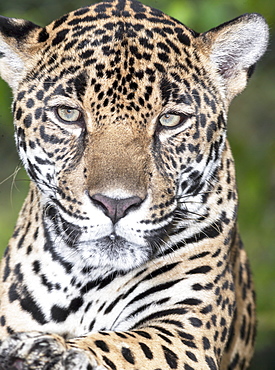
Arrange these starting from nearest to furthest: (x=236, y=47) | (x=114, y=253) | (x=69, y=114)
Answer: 1. (x=114, y=253)
2. (x=69, y=114)
3. (x=236, y=47)

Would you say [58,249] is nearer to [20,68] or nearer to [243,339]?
[20,68]

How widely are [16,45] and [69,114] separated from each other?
0.70 meters

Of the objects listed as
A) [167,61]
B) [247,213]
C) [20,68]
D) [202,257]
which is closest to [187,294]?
[202,257]

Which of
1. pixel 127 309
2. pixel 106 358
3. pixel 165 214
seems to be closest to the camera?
pixel 106 358

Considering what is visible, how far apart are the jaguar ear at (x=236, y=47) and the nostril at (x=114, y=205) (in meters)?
1.42

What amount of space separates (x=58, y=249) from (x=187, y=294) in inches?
38.5

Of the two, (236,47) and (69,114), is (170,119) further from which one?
(236,47)

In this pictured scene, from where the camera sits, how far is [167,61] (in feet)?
17.7

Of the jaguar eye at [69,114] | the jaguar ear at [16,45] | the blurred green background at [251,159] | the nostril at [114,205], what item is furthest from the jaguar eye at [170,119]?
the blurred green background at [251,159]

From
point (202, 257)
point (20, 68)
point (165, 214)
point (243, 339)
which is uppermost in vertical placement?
point (20, 68)

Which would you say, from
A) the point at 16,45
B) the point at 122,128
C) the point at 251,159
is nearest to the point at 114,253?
the point at 122,128

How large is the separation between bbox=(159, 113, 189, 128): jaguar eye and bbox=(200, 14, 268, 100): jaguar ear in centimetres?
60

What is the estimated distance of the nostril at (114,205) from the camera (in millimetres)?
4734

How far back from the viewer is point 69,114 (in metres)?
5.30
